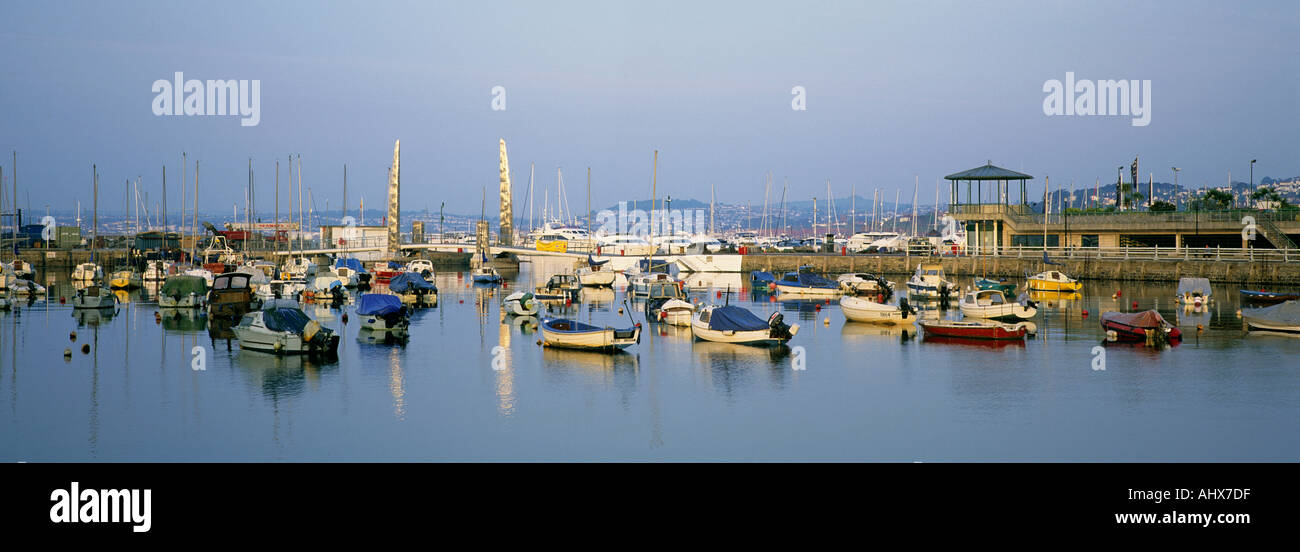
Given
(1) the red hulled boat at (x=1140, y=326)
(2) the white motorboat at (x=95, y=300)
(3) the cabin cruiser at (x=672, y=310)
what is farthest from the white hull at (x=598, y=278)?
(1) the red hulled boat at (x=1140, y=326)

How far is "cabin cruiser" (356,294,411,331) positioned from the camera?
48469 millimetres

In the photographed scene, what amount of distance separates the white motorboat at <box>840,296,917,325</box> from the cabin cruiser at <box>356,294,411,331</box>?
21.4m

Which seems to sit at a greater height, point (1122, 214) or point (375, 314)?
point (1122, 214)

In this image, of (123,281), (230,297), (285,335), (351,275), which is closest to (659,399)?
(285,335)

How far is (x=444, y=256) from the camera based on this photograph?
4843 inches

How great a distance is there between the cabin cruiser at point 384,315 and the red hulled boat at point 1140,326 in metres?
30.4

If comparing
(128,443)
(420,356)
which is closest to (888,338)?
(420,356)

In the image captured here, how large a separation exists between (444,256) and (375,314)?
7537 centimetres

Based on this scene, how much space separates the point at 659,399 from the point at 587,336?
992 cm

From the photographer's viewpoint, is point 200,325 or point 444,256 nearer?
point 200,325

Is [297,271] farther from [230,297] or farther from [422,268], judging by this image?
[230,297]

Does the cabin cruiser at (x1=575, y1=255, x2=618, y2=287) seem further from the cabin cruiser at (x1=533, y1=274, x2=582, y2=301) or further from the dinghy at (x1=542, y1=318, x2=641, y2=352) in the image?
the dinghy at (x1=542, y1=318, x2=641, y2=352)

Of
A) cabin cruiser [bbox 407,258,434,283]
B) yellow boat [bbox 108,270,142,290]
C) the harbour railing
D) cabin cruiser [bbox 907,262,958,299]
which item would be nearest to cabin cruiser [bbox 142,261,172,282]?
yellow boat [bbox 108,270,142,290]
